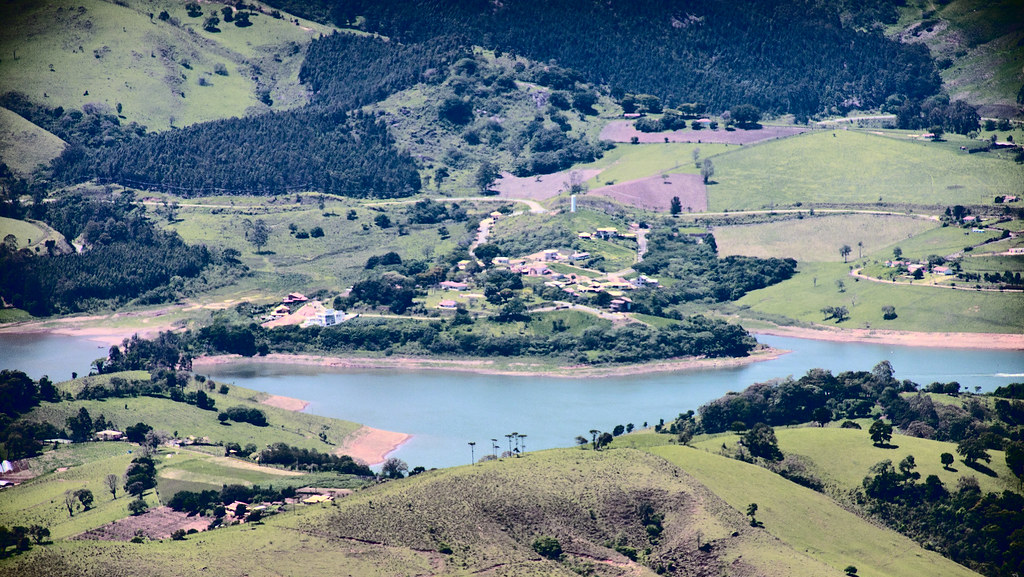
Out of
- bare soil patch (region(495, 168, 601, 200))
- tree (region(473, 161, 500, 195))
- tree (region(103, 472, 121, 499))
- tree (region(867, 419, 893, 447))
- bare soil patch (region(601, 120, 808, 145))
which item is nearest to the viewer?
tree (region(103, 472, 121, 499))

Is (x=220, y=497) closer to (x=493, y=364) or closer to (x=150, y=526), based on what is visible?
(x=150, y=526)

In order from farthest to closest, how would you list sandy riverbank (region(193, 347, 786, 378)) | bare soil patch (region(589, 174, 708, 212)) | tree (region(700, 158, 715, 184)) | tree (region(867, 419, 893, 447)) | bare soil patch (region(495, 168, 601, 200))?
bare soil patch (region(495, 168, 601, 200)) < tree (region(700, 158, 715, 184)) < bare soil patch (region(589, 174, 708, 212)) < sandy riverbank (region(193, 347, 786, 378)) < tree (region(867, 419, 893, 447))

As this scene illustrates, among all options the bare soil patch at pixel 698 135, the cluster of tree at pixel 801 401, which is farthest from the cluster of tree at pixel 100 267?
the cluster of tree at pixel 801 401

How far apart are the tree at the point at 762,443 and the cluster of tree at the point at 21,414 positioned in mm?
42098

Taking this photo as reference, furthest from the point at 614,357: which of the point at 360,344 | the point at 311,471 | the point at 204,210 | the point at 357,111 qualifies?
the point at 357,111

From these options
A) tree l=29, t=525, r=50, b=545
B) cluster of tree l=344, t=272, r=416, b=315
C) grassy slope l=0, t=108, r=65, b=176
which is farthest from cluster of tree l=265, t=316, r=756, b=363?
grassy slope l=0, t=108, r=65, b=176

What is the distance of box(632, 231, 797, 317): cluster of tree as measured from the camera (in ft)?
467

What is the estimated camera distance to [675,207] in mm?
164000

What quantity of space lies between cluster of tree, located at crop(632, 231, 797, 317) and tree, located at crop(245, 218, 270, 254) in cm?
3795

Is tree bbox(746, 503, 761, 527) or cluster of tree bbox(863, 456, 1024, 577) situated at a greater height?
tree bbox(746, 503, 761, 527)

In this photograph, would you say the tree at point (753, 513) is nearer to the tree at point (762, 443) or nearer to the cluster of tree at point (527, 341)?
the tree at point (762, 443)

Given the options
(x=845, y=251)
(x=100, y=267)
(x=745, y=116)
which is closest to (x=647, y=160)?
Answer: (x=745, y=116)

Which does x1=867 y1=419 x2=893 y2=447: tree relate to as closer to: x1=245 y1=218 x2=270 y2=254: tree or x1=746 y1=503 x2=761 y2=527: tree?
x1=746 y1=503 x2=761 y2=527: tree

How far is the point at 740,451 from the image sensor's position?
8969cm
